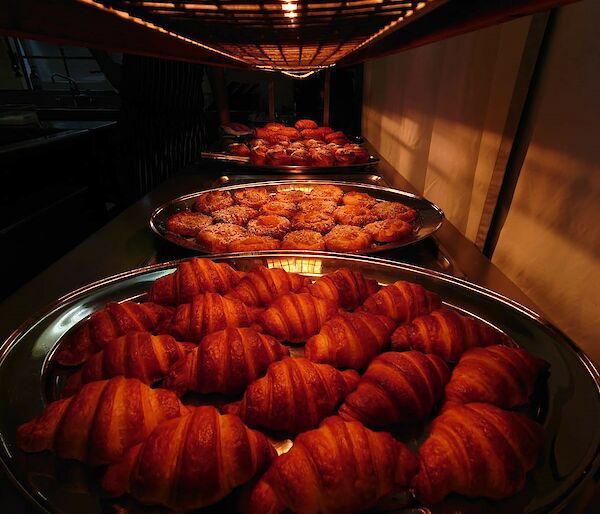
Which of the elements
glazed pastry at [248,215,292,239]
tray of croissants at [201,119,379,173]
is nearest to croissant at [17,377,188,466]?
glazed pastry at [248,215,292,239]

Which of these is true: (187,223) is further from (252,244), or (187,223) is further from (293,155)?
(293,155)

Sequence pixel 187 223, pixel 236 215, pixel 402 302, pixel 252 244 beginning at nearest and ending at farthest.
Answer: pixel 402 302, pixel 252 244, pixel 187 223, pixel 236 215

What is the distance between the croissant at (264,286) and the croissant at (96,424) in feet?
1.34

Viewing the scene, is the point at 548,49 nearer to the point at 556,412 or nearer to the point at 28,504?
the point at 556,412

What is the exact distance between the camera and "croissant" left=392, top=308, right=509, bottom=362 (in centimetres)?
93

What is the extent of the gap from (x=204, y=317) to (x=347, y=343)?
1.14 ft

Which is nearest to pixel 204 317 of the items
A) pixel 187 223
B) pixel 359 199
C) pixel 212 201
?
pixel 187 223

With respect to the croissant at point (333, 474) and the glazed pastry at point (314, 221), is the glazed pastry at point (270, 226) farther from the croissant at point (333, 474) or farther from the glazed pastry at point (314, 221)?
the croissant at point (333, 474)

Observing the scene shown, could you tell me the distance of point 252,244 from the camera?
148cm

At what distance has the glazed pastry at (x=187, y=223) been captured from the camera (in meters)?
1.60

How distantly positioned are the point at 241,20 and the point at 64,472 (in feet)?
3.01

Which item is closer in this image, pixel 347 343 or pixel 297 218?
pixel 347 343

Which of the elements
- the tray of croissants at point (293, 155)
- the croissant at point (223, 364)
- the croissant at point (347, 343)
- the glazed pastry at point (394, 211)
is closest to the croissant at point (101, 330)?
the croissant at point (223, 364)

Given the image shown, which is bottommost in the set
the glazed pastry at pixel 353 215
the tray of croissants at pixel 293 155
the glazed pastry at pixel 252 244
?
the glazed pastry at pixel 353 215
